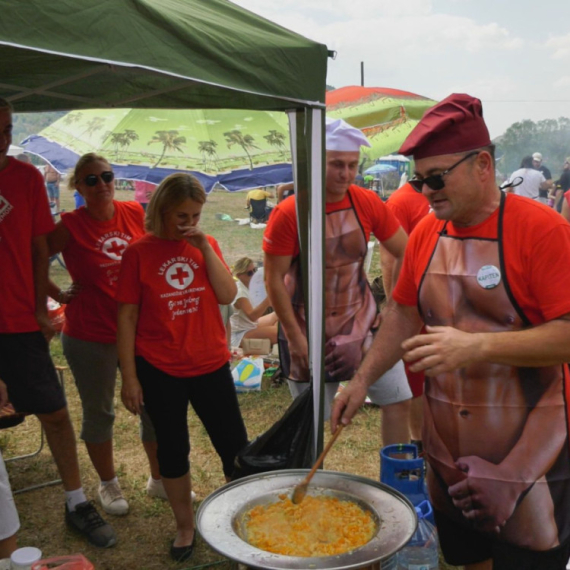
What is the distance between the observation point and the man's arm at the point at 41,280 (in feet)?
10.1

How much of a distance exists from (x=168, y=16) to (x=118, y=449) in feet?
9.92

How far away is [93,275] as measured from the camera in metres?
3.27

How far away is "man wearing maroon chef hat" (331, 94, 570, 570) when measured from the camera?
5.91ft

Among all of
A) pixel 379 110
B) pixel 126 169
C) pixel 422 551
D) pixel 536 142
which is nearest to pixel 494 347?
pixel 422 551

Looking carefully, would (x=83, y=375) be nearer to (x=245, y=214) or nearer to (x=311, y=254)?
(x=311, y=254)

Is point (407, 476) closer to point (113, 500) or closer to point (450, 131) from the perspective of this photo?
point (113, 500)

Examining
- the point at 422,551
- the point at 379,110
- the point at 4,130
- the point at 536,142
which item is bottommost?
the point at 422,551

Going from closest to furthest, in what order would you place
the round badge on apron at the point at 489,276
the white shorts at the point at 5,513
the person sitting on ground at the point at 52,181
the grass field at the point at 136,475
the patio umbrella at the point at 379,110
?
the round badge on apron at the point at 489,276 → the white shorts at the point at 5,513 → the grass field at the point at 136,475 → the patio umbrella at the point at 379,110 → the person sitting on ground at the point at 52,181

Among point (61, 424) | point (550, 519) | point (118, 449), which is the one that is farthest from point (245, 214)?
point (550, 519)

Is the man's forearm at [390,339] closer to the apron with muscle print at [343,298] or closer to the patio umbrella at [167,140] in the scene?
the apron with muscle print at [343,298]

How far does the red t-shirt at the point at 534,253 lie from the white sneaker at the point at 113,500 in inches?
97.3

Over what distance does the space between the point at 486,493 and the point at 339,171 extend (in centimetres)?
172

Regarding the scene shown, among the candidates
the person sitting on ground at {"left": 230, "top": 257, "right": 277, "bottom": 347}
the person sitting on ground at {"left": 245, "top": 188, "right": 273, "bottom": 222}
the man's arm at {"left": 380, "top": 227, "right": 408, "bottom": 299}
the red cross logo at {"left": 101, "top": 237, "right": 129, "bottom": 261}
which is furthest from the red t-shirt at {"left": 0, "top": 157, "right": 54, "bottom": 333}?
the person sitting on ground at {"left": 245, "top": 188, "right": 273, "bottom": 222}

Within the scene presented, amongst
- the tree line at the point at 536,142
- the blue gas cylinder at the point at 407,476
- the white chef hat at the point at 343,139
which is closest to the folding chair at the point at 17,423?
the blue gas cylinder at the point at 407,476
